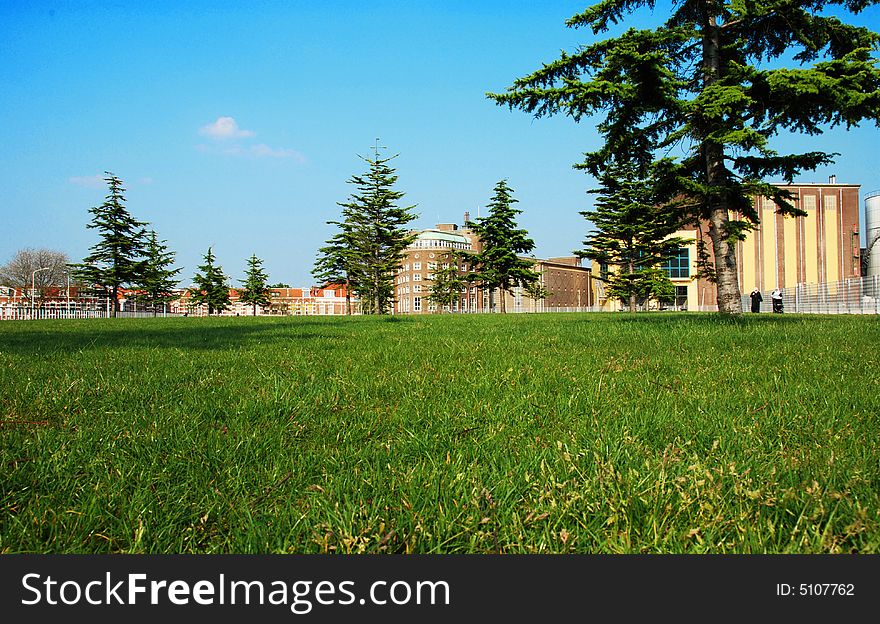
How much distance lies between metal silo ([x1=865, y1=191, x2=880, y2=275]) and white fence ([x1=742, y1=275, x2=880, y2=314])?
20.7 metres

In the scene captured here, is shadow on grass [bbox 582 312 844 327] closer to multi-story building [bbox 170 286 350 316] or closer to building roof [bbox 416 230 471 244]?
multi-story building [bbox 170 286 350 316]

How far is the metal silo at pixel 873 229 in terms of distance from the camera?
60344 millimetres

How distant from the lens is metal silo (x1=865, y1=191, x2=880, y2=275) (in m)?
60.3

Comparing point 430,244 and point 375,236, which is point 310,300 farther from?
point 375,236

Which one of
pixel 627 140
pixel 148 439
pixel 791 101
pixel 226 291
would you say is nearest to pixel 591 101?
pixel 627 140

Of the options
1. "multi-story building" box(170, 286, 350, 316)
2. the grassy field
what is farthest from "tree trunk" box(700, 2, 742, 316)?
"multi-story building" box(170, 286, 350, 316)

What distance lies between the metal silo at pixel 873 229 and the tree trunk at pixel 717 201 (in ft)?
196

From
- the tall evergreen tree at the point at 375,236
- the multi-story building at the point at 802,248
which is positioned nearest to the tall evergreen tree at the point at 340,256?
the tall evergreen tree at the point at 375,236

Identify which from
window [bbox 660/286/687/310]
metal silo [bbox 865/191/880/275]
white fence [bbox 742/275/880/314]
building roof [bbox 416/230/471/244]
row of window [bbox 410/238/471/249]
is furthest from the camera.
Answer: building roof [bbox 416/230/471/244]

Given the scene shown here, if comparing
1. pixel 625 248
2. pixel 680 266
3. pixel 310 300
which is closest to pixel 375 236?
pixel 625 248

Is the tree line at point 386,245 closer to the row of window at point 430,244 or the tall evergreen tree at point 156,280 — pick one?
the tall evergreen tree at point 156,280

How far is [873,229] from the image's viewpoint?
62.2m

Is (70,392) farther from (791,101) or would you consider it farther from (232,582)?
(791,101)

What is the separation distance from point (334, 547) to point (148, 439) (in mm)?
1631
